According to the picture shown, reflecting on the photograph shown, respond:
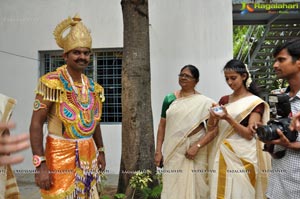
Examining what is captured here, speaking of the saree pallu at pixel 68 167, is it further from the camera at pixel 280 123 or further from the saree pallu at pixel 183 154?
the camera at pixel 280 123

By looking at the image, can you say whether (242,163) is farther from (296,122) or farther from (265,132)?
(296,122)

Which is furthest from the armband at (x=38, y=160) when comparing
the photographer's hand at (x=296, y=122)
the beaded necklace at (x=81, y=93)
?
the photographer's hand at (x=296, y=122)

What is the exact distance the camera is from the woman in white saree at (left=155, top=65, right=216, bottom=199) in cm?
338

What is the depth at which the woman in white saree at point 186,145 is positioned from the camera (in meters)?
3.38

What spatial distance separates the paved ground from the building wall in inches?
9.2

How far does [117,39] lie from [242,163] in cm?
383

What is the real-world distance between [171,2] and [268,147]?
14.0 feet

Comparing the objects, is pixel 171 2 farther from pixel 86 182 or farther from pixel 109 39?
pixel 86 182

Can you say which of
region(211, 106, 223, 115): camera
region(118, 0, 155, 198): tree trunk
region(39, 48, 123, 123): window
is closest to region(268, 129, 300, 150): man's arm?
region(211, 106, 223, 115): camera

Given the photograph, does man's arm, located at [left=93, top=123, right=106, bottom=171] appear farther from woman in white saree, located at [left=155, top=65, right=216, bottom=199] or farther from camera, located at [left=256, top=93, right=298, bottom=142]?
camera, located at [left=256, top=93, right=298, bottom=142]

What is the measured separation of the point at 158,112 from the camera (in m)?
6.01

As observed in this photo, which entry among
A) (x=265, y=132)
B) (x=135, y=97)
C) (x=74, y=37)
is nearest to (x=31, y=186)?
(x=135, y=97)

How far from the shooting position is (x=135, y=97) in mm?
4254

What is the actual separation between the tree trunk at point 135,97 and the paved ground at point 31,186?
1068mm
